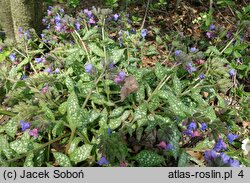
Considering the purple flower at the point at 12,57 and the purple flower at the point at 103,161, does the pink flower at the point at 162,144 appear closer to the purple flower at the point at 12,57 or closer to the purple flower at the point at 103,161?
the purple flower at the point at 103,161

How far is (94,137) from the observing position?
2.16 metres

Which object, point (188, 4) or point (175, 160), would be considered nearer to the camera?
point (175, 160)

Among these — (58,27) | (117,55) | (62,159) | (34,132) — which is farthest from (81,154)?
(58,27)

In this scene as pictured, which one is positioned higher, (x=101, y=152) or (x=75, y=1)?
(x=75, y=1)

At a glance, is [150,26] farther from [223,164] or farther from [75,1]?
[223,164]

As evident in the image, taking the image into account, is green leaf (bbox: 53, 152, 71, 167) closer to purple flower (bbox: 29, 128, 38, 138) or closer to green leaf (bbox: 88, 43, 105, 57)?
purple flower (bbox: 29, 128, 38, 138)

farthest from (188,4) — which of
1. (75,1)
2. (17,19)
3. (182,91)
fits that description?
(17,19)

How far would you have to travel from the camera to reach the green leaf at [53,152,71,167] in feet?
6.51

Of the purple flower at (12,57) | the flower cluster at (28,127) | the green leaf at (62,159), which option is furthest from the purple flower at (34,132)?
the purple flower at (12,57)

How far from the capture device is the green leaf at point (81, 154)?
200 cm

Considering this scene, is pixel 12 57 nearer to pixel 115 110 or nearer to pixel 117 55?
pixel 117 55

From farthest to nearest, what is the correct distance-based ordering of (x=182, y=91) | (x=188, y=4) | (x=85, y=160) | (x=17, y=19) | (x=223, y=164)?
(x=188, y=4), (x=17, y=19), (x=182, y=91), (x=85, y=160), (x=223, y=164)

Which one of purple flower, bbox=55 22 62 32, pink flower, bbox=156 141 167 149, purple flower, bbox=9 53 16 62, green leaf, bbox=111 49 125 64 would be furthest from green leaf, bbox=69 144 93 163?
purple flower, bbox=55 22 62 32
